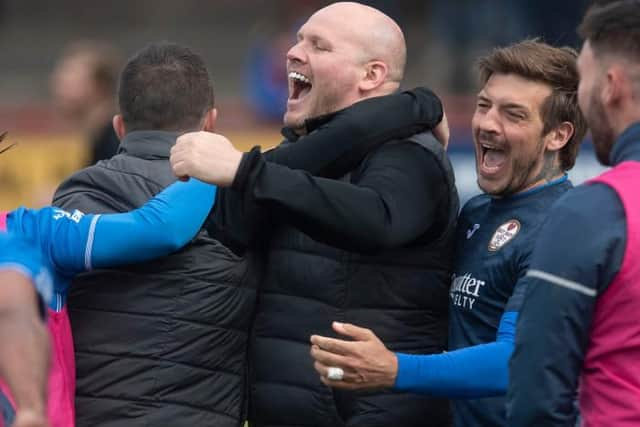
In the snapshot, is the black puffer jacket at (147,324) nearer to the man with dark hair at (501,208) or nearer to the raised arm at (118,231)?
the raised arm at (118,231)

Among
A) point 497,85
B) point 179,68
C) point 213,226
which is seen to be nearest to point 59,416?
point 213,226

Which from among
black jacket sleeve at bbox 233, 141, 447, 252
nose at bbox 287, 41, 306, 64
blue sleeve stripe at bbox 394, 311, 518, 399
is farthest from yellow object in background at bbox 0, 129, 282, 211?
blue sleeve stripe at bbox 394, 311, 518, 399

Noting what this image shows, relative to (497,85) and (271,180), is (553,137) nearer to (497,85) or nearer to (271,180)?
(497,85)

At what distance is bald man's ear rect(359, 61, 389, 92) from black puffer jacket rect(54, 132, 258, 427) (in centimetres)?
62

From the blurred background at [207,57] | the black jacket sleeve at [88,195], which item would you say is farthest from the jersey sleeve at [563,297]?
the blurred background at [207,57]

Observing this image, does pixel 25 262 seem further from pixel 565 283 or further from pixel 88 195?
pixel 565 283

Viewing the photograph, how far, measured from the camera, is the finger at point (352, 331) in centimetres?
331

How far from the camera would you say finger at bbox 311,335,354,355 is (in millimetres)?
3297

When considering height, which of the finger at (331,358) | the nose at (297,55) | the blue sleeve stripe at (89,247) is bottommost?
the finger at (331,358)

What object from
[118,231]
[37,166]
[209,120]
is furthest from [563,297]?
[37,166]

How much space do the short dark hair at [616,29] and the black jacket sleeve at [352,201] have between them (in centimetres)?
71

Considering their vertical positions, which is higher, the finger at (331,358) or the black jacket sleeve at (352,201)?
the black jacket sleeve at (352,201)

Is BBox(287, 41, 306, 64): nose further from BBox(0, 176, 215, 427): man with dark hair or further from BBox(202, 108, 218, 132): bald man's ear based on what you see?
BBox(0, 176, 215, 427): man with dark hair

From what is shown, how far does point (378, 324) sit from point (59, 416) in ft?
2.97
